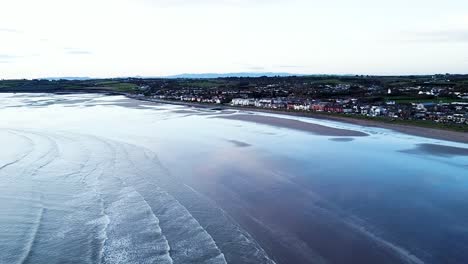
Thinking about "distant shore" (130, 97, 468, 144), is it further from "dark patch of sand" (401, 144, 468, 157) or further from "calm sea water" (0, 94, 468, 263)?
"dark patch of sand" (401, 144, 468, 157)

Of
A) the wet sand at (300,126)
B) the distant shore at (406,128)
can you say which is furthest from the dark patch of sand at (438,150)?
the wet sand at (300,126)

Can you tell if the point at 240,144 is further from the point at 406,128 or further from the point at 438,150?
the point at 406,128

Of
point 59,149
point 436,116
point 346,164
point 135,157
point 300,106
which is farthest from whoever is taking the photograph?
point 300,106

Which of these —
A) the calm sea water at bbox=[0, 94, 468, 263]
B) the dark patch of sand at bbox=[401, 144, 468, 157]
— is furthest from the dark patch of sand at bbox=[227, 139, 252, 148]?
the dark patch of sand at bbox=[401, 144, 468, 157]

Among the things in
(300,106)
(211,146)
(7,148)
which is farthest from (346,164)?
(300,106)

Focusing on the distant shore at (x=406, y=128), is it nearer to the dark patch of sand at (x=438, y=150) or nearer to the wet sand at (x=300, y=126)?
the dark patch of sand at (x=438, y=150)

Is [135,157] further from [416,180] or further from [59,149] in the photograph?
[416,180]

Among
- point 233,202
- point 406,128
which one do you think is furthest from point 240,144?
point 406,128
